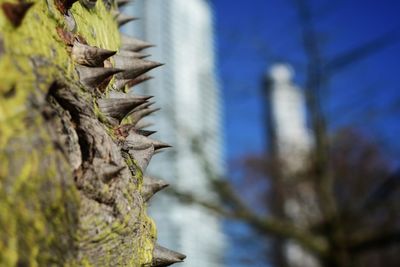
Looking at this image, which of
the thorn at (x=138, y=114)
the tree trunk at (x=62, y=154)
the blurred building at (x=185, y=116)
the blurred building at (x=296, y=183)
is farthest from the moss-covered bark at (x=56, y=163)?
the blurred building at (x=296, y=183)

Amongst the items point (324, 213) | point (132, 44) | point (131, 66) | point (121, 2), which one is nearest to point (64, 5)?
point (131, 66)

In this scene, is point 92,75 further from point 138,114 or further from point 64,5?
point 138,114

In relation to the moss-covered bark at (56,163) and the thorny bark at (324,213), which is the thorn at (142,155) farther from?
the thorny bark at (324,213)

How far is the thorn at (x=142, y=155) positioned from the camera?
26.1 inches

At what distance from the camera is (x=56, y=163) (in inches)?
18.7

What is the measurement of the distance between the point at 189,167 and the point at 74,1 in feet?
22.1

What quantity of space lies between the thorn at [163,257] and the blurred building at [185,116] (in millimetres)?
4964

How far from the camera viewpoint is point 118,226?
56cm

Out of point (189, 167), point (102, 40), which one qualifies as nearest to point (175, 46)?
point (189, 167)

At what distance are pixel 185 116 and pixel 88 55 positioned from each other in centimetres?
704

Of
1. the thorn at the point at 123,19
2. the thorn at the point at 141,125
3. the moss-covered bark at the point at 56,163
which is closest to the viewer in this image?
the moss-covered bark at the point at 56,163

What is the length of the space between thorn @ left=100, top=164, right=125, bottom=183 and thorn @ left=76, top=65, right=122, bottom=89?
0.09 meters

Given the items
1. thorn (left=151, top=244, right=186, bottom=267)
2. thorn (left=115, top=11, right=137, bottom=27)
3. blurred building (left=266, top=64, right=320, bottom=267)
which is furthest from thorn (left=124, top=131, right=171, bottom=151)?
blurred building (left=266, top=64, right=320, bottom=267)

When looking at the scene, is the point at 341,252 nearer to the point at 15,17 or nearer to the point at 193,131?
the point at 193,131
